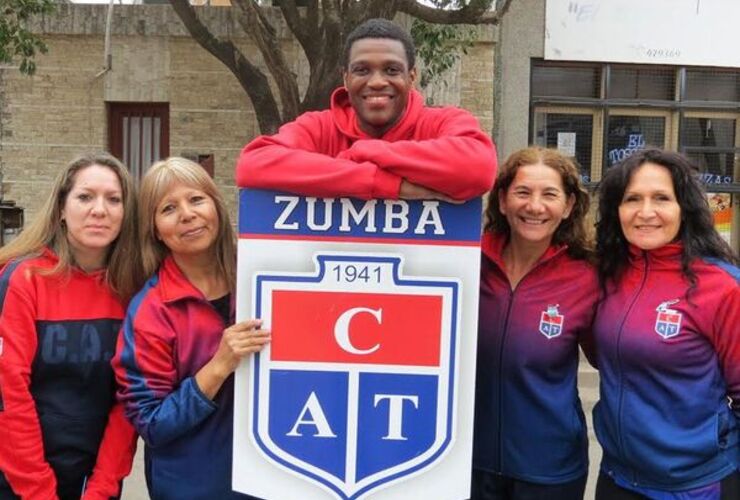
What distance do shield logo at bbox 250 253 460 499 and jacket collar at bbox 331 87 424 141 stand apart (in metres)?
0.36

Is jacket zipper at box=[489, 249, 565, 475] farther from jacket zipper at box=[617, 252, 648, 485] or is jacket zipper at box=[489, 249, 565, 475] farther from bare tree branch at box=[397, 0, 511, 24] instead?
bare tree branch at box=[397, 0, 511, 24]

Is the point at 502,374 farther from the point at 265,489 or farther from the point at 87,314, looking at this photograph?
the point at 87,314

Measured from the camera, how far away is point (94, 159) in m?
2.27

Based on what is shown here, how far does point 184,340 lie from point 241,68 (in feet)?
17.2

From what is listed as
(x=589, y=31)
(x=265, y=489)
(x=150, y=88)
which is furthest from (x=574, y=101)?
(x=265, y=489)

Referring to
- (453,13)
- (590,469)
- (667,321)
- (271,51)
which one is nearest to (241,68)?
(271,51)

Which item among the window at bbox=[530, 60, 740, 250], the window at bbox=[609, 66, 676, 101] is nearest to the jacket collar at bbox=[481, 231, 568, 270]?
the window at bbox=[530, 60, 740, 250]

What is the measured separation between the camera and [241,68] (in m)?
6.93

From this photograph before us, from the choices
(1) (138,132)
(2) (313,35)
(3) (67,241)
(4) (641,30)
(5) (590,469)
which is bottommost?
(5) (590,469)

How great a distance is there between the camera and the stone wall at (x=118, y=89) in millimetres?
8633

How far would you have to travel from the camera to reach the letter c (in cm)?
198

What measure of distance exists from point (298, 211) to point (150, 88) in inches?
289

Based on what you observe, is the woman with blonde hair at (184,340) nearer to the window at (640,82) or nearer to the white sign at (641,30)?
the white sign at (641,30)

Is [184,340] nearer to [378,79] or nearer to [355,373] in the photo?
[355,373]
